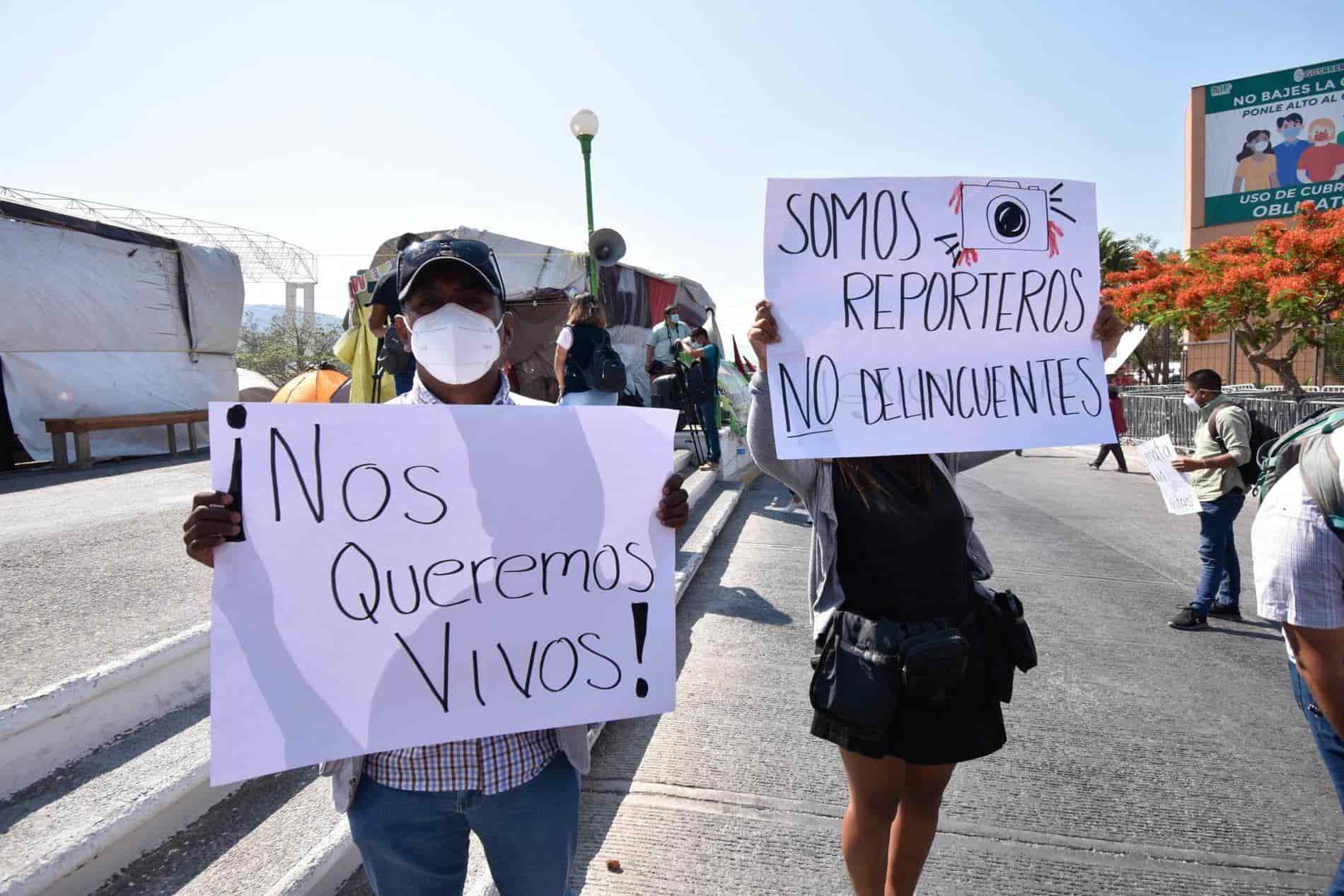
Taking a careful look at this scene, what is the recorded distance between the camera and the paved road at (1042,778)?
254cm

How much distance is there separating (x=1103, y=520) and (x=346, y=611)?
8.91 metres

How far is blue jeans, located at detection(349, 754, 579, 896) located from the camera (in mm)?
1468

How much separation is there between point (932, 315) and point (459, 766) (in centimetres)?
161

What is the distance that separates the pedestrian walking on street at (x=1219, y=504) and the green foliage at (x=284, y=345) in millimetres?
24692

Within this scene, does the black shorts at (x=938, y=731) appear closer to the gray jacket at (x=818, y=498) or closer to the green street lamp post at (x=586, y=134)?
the gray jacket at (x=818, y=498)

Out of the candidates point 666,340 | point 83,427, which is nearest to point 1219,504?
point 666,340

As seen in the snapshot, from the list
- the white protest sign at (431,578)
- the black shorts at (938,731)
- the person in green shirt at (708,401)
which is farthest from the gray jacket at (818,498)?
the person in green shirt at (708,401)

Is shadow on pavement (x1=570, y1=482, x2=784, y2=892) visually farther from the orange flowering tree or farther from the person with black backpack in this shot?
the orange flowering tree

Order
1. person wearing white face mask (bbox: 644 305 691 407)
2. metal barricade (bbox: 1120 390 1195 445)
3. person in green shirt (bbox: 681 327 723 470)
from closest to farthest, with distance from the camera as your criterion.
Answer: person in green shirt (bbox: 681 327 723 470) → person wearing white face mask (bbox: 644 305 691 407) → metal barricade (bbox: 1120 390 1195 445)

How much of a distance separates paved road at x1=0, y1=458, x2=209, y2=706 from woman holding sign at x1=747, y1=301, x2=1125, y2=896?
256cm

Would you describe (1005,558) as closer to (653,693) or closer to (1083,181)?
(1083,181)

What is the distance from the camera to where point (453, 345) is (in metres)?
1.70

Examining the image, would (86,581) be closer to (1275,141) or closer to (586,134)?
(586,134)

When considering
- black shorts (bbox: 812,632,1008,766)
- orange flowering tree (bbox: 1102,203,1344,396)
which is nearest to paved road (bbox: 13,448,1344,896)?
black shorts (bbox: 812,632,1008,766)
